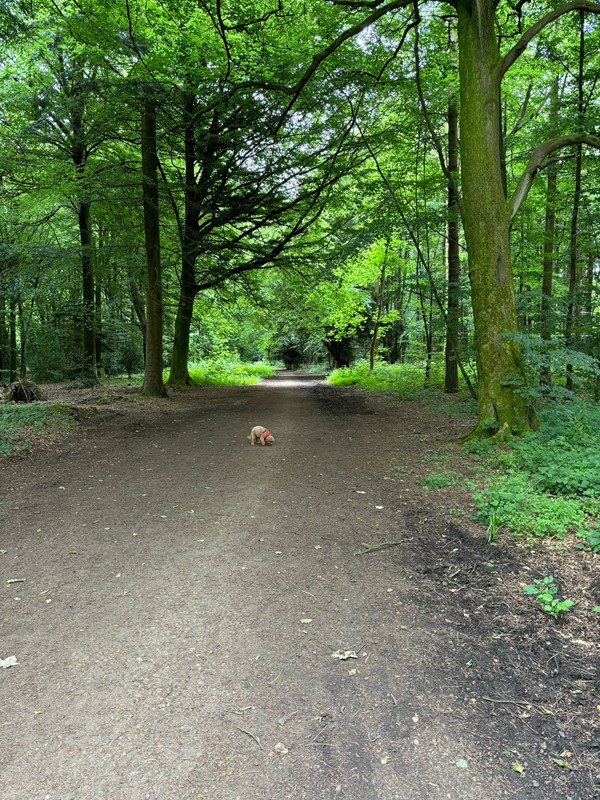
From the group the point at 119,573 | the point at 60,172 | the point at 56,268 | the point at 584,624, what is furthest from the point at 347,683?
the point at 56,268

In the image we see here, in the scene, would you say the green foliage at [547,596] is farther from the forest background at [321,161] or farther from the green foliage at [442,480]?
the forest background at [321,161]

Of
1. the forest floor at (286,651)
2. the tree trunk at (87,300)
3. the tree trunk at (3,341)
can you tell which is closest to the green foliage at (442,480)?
the forest floor at (286,651)

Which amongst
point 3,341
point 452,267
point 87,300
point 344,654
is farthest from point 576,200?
point 3,341

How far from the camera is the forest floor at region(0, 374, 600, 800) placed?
1.90 meters

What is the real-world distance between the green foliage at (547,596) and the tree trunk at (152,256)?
12198 millimetres

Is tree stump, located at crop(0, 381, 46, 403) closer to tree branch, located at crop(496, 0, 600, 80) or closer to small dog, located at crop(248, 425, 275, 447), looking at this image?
small dog, located at crop(248, 425, 275, 447)

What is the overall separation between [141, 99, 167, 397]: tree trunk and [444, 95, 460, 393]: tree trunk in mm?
7528

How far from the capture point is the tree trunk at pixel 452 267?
937cm

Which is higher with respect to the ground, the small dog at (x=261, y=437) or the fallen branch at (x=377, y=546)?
the small dog at (x=261, y=437)

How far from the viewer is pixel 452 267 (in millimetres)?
12602

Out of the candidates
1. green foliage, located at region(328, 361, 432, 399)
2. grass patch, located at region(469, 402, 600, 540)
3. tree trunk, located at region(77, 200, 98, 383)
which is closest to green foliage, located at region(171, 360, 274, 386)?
green foliage, located at region(328, 361, 432, 399)

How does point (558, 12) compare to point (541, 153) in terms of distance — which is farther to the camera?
point (541, 153)

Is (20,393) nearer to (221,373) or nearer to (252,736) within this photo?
(252,736)

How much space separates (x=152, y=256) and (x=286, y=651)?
12665 millimetres
